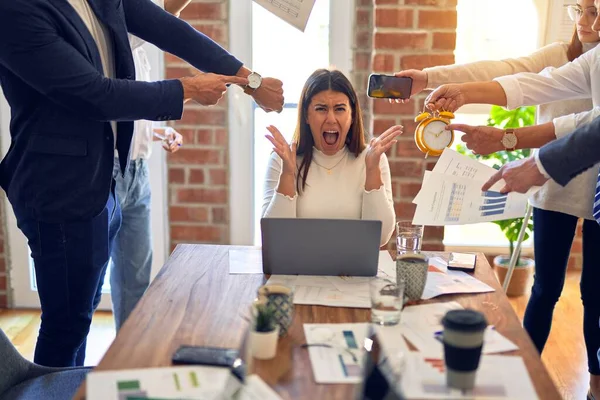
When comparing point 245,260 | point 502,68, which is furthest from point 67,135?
point 502,68

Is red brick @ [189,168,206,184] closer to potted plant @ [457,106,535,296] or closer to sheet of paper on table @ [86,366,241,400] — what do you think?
potted plant @ [457,106,535,296]

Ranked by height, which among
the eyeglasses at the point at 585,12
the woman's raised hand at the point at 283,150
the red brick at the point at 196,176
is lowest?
the red brick at the point at 196,176

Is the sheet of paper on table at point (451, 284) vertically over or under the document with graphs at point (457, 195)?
under

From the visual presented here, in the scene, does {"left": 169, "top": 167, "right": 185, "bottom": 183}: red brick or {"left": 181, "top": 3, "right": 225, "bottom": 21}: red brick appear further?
{"left": 169, "top": 167, "right": 185, "bottom": 183}: red brick

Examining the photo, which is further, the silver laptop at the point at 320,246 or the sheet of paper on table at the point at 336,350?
the silver laptop at the point at 320,246

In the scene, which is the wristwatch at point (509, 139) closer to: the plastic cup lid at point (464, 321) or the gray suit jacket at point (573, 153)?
the gray suit jacket at point (573, 153)

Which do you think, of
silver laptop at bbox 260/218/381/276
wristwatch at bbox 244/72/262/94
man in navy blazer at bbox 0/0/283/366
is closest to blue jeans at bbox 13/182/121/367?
man in navy blazer at bbox 0/0/283/366

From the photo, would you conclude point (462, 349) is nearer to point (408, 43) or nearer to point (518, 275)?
point (408, 43)

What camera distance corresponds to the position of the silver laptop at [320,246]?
1609 millimetres

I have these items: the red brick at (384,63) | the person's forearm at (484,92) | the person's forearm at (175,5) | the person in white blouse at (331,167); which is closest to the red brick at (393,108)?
the red brick at (384,63)

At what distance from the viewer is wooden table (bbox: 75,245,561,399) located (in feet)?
3.81

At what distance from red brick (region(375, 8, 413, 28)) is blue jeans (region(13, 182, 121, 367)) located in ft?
4.68

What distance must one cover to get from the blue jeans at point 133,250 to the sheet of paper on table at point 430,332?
1.38 metres

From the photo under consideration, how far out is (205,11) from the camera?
2.91 m
